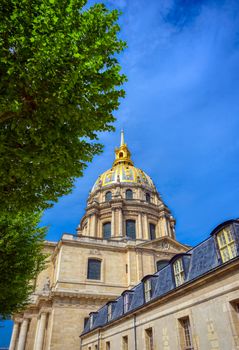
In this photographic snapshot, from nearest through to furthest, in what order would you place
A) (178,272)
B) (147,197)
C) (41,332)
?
(178,272)
(41,332)
(147,197)

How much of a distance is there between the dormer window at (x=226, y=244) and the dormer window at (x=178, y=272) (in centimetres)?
264

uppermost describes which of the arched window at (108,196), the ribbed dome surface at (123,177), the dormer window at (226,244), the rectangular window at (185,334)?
the ribbed dome surface at (123,177)

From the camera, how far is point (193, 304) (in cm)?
1071

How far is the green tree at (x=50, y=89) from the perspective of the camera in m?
6.86

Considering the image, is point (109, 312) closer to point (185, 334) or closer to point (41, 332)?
point (185, 334)

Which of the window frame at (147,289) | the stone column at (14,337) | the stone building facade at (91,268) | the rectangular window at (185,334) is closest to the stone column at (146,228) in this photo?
the stone building facade at (91,268)

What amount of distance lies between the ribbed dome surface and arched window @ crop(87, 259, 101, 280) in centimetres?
2058

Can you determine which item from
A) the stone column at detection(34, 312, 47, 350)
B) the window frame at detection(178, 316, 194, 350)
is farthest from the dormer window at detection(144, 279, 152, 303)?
the stone column at detection(34, 312, 47, 350)

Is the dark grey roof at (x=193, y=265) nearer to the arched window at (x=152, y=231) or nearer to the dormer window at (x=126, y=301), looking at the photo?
the dormer window at (x=126, y=301)

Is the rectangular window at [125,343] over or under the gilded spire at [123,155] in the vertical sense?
under

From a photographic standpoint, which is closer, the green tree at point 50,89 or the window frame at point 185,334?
the green tree at point 50,89

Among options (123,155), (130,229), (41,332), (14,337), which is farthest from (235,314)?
(123,155)

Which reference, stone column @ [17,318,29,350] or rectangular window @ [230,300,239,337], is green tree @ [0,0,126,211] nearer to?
rectangular window @ [230,300,239,337]

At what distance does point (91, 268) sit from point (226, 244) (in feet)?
78.6
